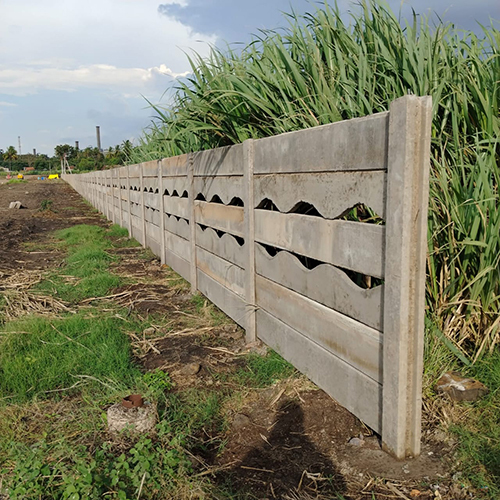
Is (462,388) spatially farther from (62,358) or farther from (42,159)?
(42,159)

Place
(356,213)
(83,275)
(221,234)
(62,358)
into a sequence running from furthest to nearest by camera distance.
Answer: (83,275) < (221,234) < (62,358) < (356,213)

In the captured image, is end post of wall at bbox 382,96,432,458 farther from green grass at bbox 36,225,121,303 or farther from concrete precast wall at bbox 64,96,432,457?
green grass at bbox 36,225,121,303

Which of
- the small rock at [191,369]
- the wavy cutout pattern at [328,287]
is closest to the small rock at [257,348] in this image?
the small rock at [191,369]

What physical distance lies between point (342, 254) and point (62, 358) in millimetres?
2250

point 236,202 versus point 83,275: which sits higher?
point 236,202

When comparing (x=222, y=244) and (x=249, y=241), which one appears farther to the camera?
(x=222, y=244)

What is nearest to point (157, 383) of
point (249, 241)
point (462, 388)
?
point (249, 241)

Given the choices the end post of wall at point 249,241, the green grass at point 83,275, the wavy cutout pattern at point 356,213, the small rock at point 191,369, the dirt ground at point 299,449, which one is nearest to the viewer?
the dirt ground at point 299,449

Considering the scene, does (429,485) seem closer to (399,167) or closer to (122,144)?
(399,167)

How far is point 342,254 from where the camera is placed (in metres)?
2.46

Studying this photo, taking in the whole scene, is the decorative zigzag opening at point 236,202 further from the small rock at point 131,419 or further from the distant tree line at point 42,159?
the distant tree line at point 42,159

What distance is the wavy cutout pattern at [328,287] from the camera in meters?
2.28

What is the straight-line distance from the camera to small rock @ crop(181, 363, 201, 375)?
3.35 meters

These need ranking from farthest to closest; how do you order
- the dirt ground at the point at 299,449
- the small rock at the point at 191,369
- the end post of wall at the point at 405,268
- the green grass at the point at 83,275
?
the green grass at the point at 83,275
the small rock at the point at 191,369
the dirt ground at the point at 299,449
the end post of wall at the point at 405,268
